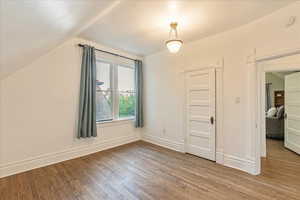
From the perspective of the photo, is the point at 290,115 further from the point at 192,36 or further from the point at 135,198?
the point at 135,198

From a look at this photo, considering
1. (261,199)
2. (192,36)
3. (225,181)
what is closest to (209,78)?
(192,36)

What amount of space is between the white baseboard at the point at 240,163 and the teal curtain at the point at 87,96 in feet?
9.93

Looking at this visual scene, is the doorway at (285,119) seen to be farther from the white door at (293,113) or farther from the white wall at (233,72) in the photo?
the white wall at (233,72)

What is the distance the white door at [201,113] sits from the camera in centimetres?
321

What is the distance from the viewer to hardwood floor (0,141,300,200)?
2.08 metres

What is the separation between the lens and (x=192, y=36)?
327 centimetres

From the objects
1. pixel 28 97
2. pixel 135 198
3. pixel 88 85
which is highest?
pixel 88 85

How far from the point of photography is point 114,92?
4.29m

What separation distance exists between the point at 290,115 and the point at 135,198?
433cm

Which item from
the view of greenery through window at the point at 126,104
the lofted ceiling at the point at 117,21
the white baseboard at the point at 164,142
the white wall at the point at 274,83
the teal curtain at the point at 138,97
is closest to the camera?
the lofted ceiling at the point at 117,21

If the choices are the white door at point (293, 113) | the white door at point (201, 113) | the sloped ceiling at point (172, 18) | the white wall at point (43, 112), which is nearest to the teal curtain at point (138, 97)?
the sloped ceiling at point (172, 18)

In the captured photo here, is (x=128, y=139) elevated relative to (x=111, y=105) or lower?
lower

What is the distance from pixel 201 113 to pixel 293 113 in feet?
7.97

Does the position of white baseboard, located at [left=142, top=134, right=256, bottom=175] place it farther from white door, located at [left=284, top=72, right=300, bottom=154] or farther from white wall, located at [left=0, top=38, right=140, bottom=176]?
white wall, located at [left=0, top=38, right=140, bottom=176]
